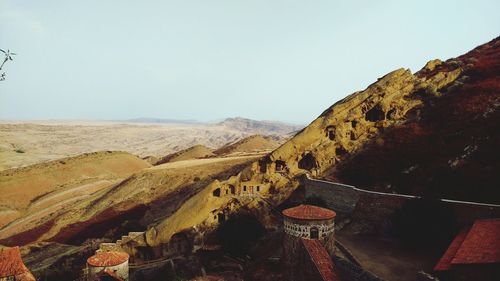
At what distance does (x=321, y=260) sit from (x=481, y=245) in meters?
8.58

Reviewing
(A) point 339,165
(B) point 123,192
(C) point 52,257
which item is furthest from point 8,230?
(A) point 339,165

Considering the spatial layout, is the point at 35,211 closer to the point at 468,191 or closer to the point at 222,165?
the point at 222,165

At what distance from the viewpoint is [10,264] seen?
34375 millimetres

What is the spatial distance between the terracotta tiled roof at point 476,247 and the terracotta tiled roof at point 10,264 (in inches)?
1230

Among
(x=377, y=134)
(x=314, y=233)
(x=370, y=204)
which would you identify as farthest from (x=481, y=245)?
(x=377, y=134)

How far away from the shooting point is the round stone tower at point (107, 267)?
3131 centimetres

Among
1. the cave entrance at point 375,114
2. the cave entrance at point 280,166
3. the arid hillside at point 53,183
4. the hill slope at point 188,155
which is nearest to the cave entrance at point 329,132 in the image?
the cave entrance at point 375,114

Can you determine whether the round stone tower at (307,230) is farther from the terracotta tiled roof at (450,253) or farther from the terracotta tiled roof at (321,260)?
the terracotta tiled roof at (450,253)

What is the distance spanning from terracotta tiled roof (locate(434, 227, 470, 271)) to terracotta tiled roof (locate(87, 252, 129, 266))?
2245cm

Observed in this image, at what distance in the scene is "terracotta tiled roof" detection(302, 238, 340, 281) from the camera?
77.5 feet

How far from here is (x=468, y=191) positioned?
1156 inches

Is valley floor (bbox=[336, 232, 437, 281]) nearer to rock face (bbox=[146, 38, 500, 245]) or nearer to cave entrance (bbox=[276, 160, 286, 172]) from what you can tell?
rock face (bbox=[146, 38, 500, 245])

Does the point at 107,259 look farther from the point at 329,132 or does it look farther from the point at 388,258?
the point at 329,132

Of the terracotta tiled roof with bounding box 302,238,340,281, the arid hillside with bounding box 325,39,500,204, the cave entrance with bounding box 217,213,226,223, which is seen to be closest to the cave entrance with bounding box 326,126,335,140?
the arid hillside with bounding box 325,39,500,204
